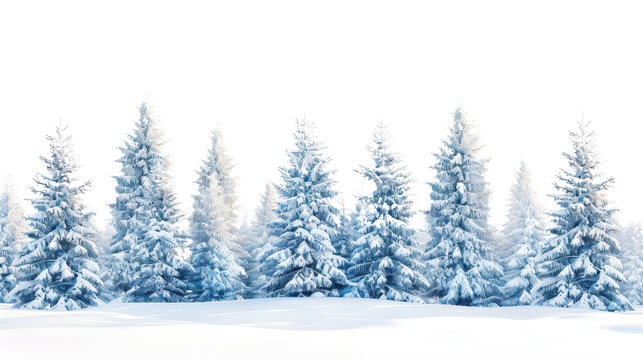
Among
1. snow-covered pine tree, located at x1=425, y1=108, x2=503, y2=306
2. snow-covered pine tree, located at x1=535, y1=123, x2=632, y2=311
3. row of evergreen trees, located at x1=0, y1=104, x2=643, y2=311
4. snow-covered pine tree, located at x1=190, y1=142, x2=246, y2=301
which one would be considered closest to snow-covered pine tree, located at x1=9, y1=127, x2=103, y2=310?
row of evergreen trees, located at x1=0, y1=104, x2=643, y2=311

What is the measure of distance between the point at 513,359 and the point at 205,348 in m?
5.36

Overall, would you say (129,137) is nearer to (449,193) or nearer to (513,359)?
(449,193)

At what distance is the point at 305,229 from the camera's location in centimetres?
2938

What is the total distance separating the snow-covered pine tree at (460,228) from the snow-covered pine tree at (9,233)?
1411 inches

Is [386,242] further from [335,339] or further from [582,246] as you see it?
[335,339]

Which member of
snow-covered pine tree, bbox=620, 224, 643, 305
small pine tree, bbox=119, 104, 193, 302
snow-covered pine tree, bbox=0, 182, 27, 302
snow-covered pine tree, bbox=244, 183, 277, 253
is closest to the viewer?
small pine tree, bbox=119, 104, 193, 302

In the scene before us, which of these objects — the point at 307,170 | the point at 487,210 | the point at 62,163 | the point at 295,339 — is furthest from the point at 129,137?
the point at 295,339

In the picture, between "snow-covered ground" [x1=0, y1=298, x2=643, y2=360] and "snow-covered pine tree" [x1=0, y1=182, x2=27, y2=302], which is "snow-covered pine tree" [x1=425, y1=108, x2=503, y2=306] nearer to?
"snow-covered ground" [x1=0, y1=298, x2=643, y2=360]

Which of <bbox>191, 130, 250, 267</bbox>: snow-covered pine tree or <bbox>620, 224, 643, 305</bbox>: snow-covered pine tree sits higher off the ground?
<bbox>191, 130, 250, 267</bbox>: snow-covered pine tree

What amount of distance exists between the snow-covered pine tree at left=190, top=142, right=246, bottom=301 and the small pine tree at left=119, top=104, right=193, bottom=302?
3.93 feet

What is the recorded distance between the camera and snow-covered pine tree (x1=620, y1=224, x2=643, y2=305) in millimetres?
49000

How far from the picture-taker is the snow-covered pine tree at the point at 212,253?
3197 cm

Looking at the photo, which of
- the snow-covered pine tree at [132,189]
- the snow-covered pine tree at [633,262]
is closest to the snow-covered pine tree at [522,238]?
the snow-covered pine tree at [633,262]

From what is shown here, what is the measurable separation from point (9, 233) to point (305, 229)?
1324 inches
